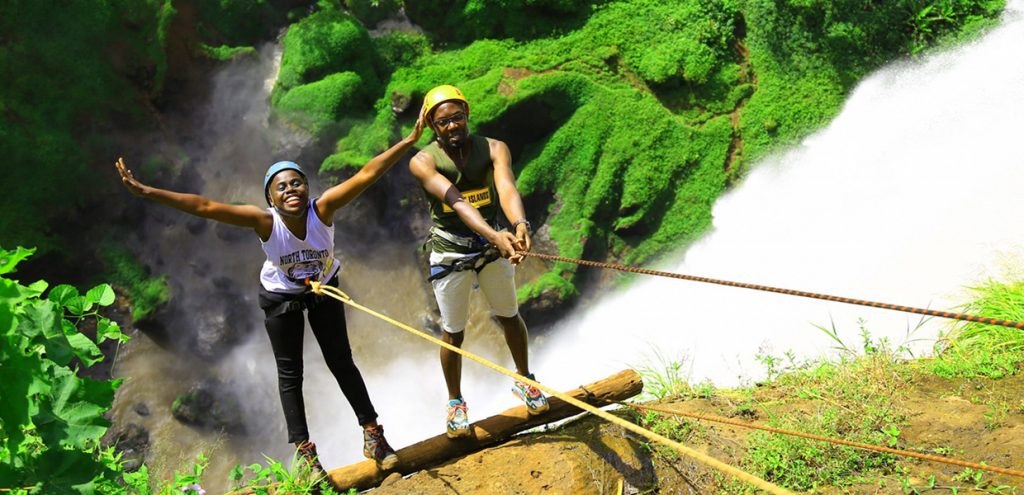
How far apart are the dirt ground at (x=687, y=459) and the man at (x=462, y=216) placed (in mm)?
301

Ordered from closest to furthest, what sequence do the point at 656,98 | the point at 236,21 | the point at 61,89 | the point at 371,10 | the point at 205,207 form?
the point at 205,207 → the point at 656,98 → the point at 61,89 → the point at 371,10 → the point at 236,21

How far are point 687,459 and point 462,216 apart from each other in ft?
6.33

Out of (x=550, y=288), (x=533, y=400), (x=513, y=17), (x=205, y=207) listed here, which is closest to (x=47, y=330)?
(x=205, y=207)

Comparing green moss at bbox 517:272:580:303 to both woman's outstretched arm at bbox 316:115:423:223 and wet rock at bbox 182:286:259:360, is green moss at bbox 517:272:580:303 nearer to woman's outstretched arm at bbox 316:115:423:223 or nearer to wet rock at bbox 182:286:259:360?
wet rock at bbox 182:286:259:360

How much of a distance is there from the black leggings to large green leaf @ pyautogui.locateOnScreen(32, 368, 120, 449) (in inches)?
57.3

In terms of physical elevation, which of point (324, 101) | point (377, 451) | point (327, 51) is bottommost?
point (377, 451)

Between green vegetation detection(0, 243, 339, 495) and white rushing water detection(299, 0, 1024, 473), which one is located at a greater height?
white rushing water detection(299, 0, 1024, 473)

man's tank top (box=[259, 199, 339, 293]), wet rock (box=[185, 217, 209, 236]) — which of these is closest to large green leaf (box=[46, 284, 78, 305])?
man's tank top (box=[259, 199, 339, 293])

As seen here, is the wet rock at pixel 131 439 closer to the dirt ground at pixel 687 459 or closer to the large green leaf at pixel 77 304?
the dirt ground at pixel 687 459

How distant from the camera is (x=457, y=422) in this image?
4535 mm

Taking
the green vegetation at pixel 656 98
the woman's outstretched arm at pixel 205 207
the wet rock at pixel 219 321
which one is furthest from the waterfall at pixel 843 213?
the woman's outstretched arm at pixel 205 207

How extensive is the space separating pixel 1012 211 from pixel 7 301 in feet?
34.1

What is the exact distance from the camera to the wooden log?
443 centimetres

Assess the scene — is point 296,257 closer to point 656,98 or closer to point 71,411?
point 71,411
